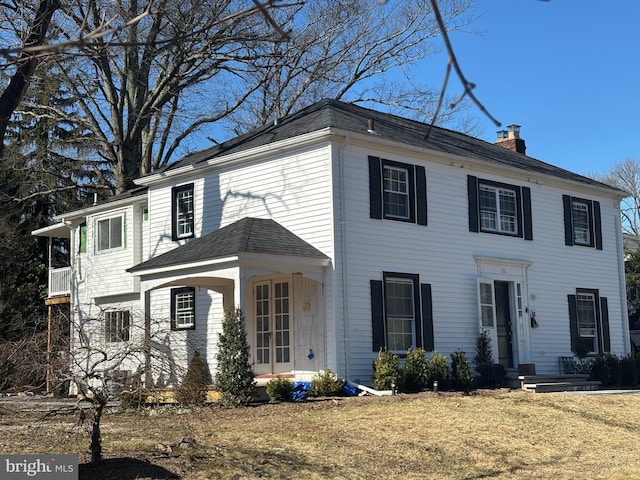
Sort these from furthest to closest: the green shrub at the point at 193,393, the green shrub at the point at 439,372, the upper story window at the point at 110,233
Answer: the upper story window at the point at 110,233 → the green shrub at the point at 439,372 → the green shrub at the point at 193,393

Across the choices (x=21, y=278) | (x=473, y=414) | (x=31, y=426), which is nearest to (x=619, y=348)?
(x=473, y=414)

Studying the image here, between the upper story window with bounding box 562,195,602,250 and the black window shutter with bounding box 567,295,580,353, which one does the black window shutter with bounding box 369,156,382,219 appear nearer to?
the upper story window with bounding box 562,195,602,250

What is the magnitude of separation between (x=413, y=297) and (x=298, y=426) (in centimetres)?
651

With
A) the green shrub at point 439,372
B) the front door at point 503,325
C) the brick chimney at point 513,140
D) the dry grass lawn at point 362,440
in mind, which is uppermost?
the brick chimney at point 513,140

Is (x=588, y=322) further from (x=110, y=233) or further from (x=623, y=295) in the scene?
(x=110, y=233)

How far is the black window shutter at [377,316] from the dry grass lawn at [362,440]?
2085mm

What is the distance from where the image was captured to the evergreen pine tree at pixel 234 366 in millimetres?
14406

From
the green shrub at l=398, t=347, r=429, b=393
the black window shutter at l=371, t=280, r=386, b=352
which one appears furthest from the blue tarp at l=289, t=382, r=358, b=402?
the black window shutter at l=371, t=280, r=386, b=352

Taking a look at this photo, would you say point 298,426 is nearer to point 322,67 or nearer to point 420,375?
point 420,375

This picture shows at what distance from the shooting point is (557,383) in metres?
18.5

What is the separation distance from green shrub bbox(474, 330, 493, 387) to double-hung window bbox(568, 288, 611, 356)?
13.0ft

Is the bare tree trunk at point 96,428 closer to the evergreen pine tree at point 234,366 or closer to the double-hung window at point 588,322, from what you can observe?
the evergreen pine tree at point 234,366

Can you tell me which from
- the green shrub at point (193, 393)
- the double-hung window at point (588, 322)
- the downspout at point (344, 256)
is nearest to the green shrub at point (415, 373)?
the downspout at point (344, 256)

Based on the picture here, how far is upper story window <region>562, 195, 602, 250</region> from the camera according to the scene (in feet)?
72.7
